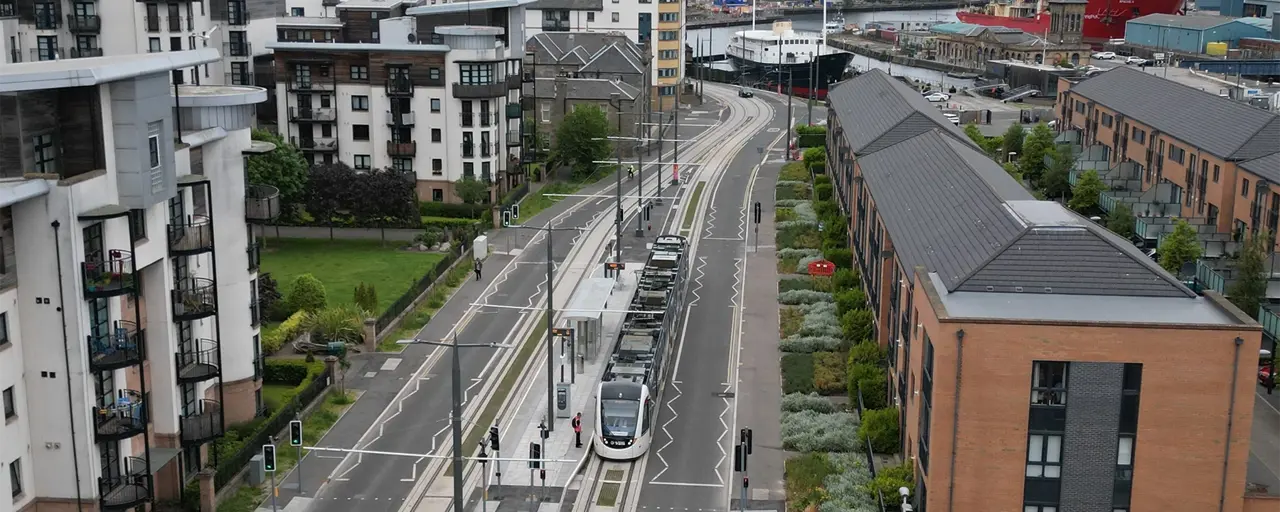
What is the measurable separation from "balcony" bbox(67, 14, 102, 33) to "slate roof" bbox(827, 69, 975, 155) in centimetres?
4861

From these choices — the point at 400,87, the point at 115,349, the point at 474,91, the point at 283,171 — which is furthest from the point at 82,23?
the point at 115,349

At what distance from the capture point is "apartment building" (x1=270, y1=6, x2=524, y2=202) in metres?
90.4

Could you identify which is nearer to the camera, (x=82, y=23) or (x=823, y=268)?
(x=823, y=268)

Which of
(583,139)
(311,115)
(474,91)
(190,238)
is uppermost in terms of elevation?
(474,91)

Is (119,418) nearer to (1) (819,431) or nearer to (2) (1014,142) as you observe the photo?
(1) (819,431)

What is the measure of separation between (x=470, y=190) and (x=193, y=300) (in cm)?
4496

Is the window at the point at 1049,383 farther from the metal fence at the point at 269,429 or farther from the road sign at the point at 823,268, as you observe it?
the road sign at the point at 823,268

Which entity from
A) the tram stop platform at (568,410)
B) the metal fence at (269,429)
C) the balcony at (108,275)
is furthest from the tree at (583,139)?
the balcony at (108,275)

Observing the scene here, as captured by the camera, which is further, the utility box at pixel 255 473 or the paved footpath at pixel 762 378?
the paved footpath at pixel 762 378

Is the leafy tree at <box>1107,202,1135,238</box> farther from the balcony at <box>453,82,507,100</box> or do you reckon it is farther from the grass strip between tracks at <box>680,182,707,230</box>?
the balcony at <box>453,82,507,100</box>

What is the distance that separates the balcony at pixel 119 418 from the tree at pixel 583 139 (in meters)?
65.2

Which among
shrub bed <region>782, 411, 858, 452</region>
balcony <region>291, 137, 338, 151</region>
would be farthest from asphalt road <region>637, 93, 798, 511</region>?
balcony <region>291, 137, 338, 151</region>

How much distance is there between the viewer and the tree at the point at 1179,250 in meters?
68.5

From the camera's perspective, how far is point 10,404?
1490 inches
